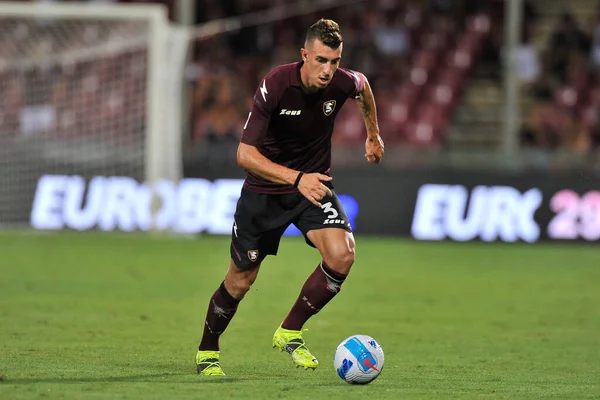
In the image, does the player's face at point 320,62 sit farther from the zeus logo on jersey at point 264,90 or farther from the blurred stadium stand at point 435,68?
the blurred stadium stand at point 435,68

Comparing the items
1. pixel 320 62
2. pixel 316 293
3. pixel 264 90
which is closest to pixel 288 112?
pixel 264 90

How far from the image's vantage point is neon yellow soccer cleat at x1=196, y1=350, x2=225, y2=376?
7656 mm

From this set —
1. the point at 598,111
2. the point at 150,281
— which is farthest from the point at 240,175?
the point at 598,111

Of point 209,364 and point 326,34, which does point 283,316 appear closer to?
point 209,364

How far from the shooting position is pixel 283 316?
37.7 feet

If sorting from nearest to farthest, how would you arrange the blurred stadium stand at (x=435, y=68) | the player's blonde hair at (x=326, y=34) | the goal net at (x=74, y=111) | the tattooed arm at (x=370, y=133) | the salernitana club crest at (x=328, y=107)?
the player's blonde hair at (x=326, y=34)
the salernitana club crest at (x=328, y=107)
the tattooed arm at (x=370, y=133)
the goal net at (x=74, y=111)
the blurred stadium stand at (x=435, y=68)

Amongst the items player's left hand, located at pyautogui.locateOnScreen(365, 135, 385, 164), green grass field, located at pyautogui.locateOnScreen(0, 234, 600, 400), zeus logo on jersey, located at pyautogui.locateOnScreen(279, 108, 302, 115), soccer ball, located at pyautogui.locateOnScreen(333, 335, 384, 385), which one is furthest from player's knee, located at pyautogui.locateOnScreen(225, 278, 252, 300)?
player's left hand, located at pyautogui.locateOnScreen(365, 135, 385, 164)

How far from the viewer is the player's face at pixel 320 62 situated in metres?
7.46

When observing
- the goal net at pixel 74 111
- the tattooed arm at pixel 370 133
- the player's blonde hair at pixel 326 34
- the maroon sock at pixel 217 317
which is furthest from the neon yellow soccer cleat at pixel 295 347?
the goal net at pixel 74 111

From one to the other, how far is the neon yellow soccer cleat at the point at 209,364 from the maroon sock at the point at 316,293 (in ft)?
1.63

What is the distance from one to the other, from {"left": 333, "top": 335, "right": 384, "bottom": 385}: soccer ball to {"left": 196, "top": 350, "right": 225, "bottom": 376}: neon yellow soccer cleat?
828mm

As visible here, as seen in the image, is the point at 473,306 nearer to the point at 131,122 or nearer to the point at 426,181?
the point at 426,181

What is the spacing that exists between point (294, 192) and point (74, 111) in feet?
42.8

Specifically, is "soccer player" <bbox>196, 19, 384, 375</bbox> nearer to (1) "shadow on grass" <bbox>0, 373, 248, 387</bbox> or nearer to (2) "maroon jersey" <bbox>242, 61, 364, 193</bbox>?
(2) "maroon jersey" <bbox>242, 61, 364, 193</bbox>
